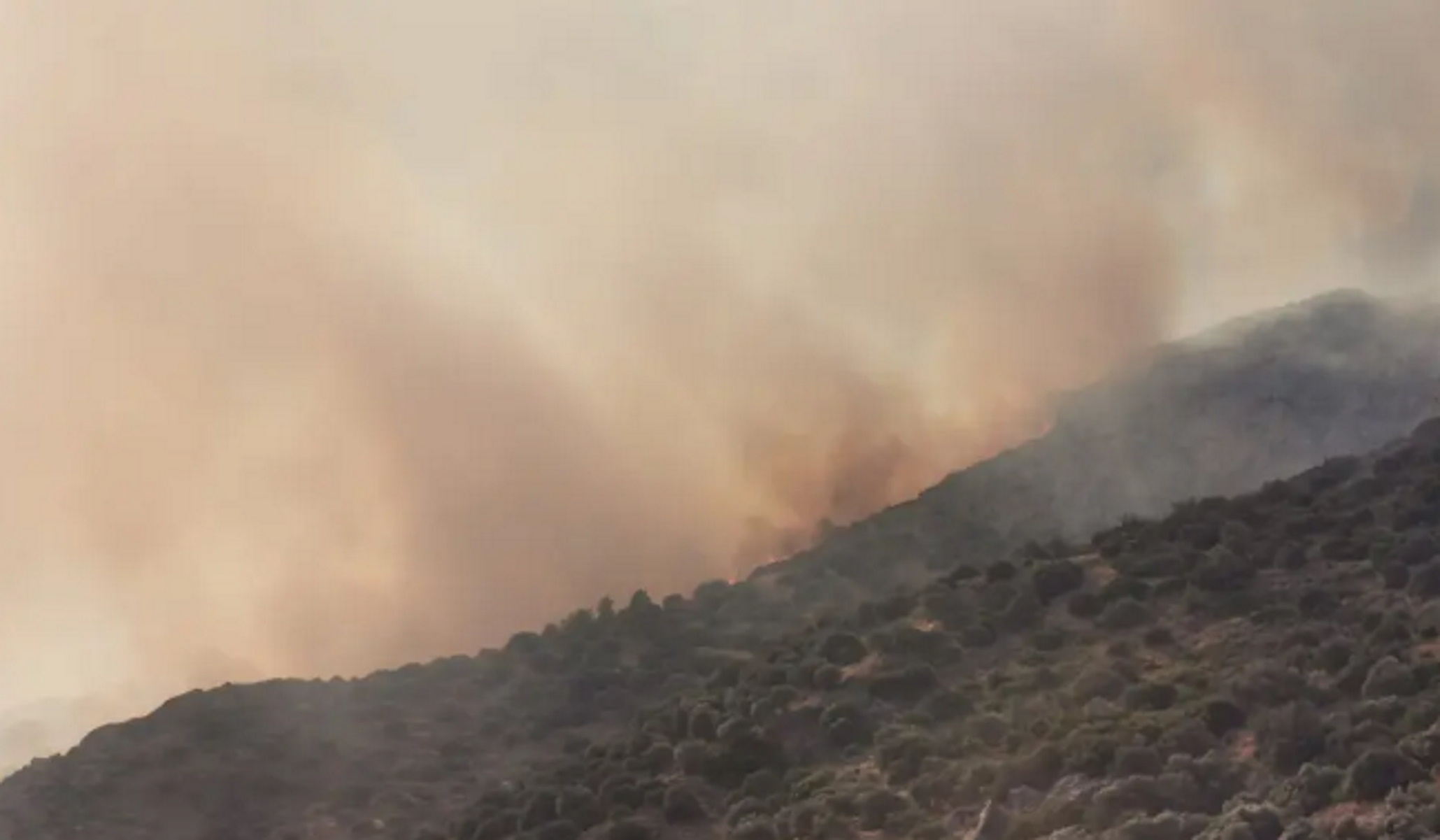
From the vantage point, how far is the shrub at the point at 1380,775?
20391 mm

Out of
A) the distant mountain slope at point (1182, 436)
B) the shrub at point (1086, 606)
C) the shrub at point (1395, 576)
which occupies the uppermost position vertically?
the distant mountain slope at point (1182, 436)

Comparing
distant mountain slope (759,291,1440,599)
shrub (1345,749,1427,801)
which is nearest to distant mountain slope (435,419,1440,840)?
shrub (1345,749,1427,801)

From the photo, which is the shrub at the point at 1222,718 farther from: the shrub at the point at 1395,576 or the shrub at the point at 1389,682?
the shrub at the point at 1395,576

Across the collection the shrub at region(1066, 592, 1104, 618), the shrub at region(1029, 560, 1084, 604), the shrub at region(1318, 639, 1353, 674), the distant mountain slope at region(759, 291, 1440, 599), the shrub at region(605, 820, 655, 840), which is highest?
the distant mountain slope at region(759, 291, 1440, 599)

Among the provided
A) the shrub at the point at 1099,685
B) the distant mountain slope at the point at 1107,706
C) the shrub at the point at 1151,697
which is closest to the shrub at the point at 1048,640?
the distant mountain slope at the point at 1107,706

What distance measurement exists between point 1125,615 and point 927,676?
4.67m

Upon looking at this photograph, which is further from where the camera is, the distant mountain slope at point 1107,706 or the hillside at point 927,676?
the hillside at point 927,676

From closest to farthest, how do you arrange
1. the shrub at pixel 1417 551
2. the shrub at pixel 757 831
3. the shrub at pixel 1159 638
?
1. the shrub at pixel 757 831
2. the shrub at pixel 1417 551
3. the shrub at pixel 1159 638

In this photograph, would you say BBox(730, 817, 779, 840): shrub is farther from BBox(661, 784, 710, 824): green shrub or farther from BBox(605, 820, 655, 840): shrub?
BBox(605, 820, 655, 840): shrub

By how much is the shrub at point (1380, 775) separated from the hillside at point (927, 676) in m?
0.22

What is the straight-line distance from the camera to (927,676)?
34.6 metres

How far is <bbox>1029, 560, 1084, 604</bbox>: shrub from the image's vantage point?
38000 mm

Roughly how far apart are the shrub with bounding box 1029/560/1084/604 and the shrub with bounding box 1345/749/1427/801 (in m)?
17.1

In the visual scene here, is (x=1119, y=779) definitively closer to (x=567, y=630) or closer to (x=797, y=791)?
(x=797, y=791)
